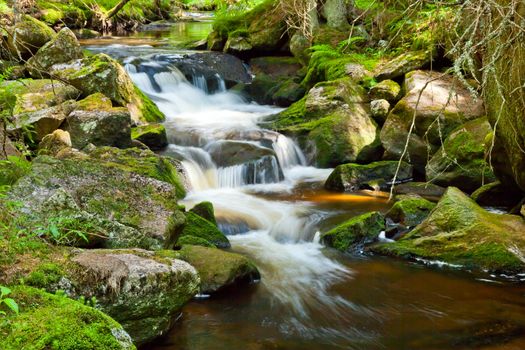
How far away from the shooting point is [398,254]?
6.68 meters

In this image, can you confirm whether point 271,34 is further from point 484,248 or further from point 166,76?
point 484,248

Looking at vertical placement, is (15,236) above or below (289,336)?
above

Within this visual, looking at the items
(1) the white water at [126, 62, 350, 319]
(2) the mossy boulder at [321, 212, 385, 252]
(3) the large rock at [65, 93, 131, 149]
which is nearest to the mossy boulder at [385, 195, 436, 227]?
(2) the mossy boulder at [321, 212, 385, 252]

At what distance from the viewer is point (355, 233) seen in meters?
7.11

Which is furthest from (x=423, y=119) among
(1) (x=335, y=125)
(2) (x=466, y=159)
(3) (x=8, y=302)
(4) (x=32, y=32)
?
(4) (x=32, y=32)

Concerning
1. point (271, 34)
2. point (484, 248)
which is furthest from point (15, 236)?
point (271, 34)

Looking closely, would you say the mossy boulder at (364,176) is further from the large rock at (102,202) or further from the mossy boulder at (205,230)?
the large rock at (102,202)

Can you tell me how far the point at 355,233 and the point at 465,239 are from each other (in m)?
1.42

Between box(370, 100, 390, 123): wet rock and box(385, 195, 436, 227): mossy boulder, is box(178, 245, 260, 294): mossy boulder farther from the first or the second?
box(370, 100, 390, 123): wet rock

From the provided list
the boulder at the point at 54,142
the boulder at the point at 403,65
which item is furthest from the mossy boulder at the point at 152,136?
the boulder at the point at 403,65

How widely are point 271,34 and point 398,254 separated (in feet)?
41.5

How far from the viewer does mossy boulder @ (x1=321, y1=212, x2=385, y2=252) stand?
7.04 meters

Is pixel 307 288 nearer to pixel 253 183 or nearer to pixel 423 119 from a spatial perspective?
pixel 253 183

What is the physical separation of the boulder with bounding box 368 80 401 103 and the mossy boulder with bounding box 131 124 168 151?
16.2 ft
